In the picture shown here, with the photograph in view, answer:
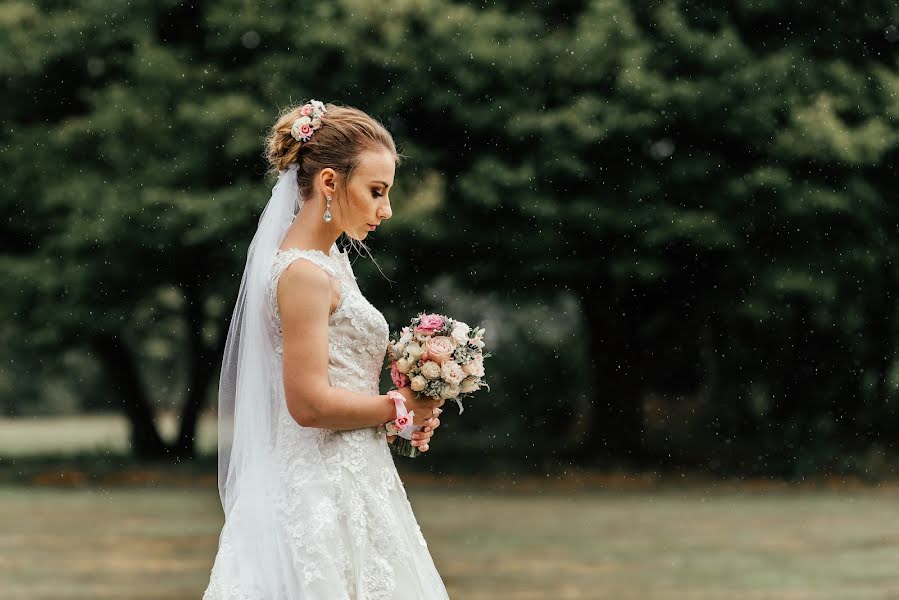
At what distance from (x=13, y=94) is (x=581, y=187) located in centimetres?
888

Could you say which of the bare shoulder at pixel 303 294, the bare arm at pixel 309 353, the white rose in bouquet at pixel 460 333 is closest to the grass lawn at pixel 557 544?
the white rose in bouquet at pixel 460 333

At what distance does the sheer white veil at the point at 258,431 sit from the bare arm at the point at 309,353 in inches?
5.9

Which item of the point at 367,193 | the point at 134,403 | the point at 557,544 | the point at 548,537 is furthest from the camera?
the point at 134,403

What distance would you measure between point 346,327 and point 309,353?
0.20m

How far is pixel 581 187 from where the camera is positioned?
58.4 ft

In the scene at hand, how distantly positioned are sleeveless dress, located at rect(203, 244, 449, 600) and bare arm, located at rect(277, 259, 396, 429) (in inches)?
3.0

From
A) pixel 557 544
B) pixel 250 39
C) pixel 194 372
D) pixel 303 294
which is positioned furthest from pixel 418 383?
pixel 194 372

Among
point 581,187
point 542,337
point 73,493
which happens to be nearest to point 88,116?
point 73,493

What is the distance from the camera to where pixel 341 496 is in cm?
354

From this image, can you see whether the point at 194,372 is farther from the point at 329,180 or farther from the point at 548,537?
the point at 329,180

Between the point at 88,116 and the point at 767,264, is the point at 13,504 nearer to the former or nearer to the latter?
the point at 88,116

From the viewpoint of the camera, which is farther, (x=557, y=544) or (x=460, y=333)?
(x=557, y=544)

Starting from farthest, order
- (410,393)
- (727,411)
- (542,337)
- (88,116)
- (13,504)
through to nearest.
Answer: (542,337) → (727,411) → (88,116) → (13,504) → (410,393)

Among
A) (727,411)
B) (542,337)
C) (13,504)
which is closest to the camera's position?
(13,504)
